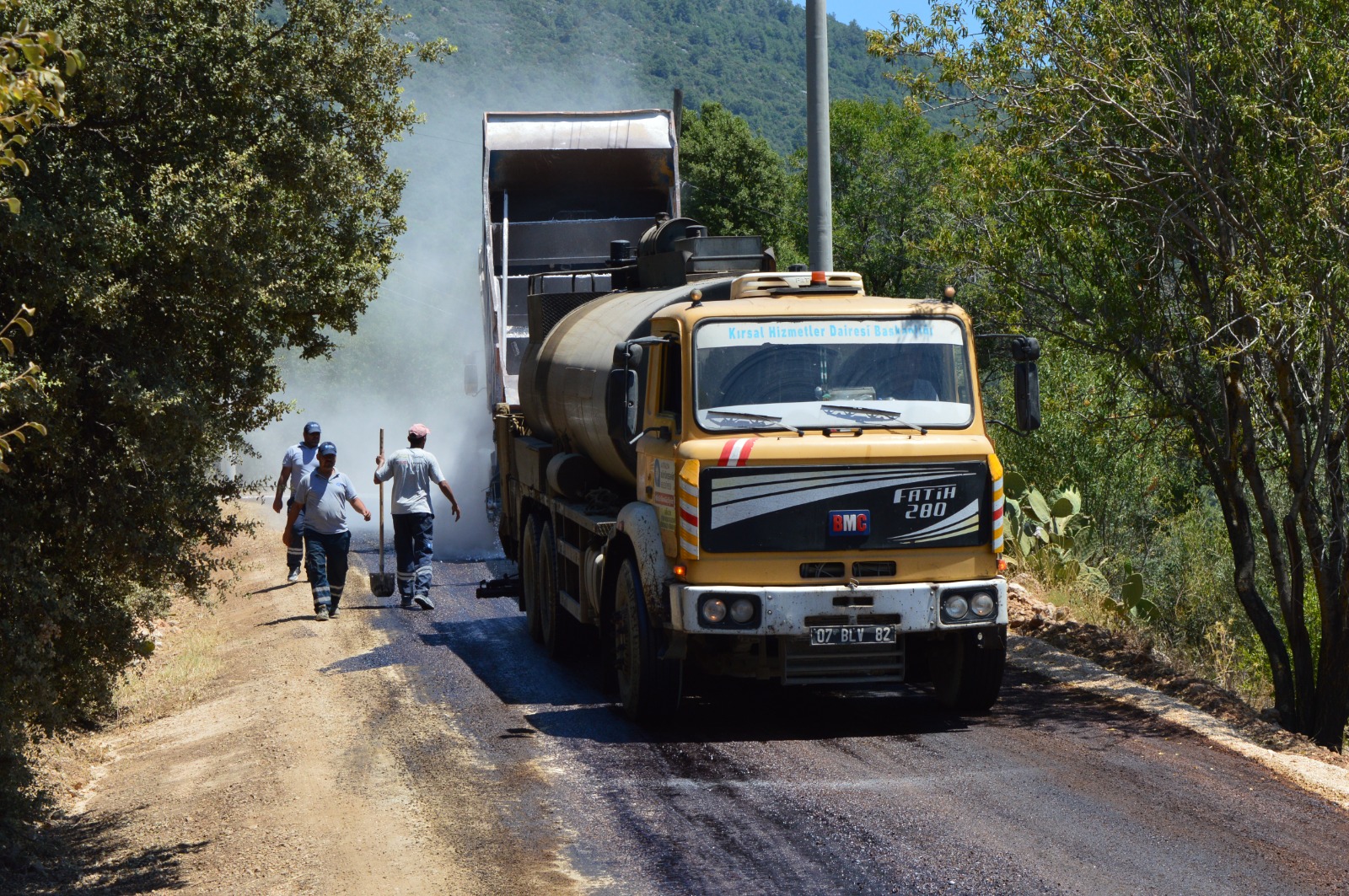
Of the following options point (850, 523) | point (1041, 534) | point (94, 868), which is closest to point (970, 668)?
point (850, 523)

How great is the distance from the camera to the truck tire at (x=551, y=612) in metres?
11.3

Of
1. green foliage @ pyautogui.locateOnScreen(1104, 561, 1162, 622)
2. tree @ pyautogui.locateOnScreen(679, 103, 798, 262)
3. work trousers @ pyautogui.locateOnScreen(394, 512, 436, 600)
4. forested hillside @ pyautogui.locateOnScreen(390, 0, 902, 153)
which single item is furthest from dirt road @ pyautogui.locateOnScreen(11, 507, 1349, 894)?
forested hillside @ pyautogui.locateOnScreen(390, 0, 902, 153)

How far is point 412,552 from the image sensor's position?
14023mm

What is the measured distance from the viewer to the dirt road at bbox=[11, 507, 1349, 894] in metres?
6.12

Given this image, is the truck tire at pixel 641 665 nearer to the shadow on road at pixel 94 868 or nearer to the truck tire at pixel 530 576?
the shadow on road at pixel 94 868

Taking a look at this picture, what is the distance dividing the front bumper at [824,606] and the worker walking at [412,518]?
6.15 metres

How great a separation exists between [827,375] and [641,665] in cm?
210

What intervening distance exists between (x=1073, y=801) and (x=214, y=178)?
517 cm

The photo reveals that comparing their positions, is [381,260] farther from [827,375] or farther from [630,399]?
[827,375]

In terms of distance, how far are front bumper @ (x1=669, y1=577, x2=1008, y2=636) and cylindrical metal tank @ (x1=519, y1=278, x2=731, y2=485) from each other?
1.60 metres

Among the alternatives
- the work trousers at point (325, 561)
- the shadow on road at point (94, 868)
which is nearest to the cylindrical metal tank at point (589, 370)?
the work trousers at point (325, 561)

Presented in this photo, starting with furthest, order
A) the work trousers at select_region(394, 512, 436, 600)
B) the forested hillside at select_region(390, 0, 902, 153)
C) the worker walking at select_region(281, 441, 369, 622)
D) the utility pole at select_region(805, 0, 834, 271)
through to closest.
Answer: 1. the forested hillside at select_region(390, 0, 902, 153)
2. the work trousers at select_region(394, 512, 436, 600)
3. the worker walking at select_region(281, 441, 369, 622)
4. the utility pole at select_region(805, 0, 834, 271)

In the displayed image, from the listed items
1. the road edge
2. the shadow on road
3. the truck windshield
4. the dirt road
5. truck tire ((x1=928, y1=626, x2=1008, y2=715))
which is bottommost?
the shadow on road

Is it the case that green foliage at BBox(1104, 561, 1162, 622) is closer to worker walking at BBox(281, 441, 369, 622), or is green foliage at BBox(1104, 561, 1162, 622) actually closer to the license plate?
the license plate
